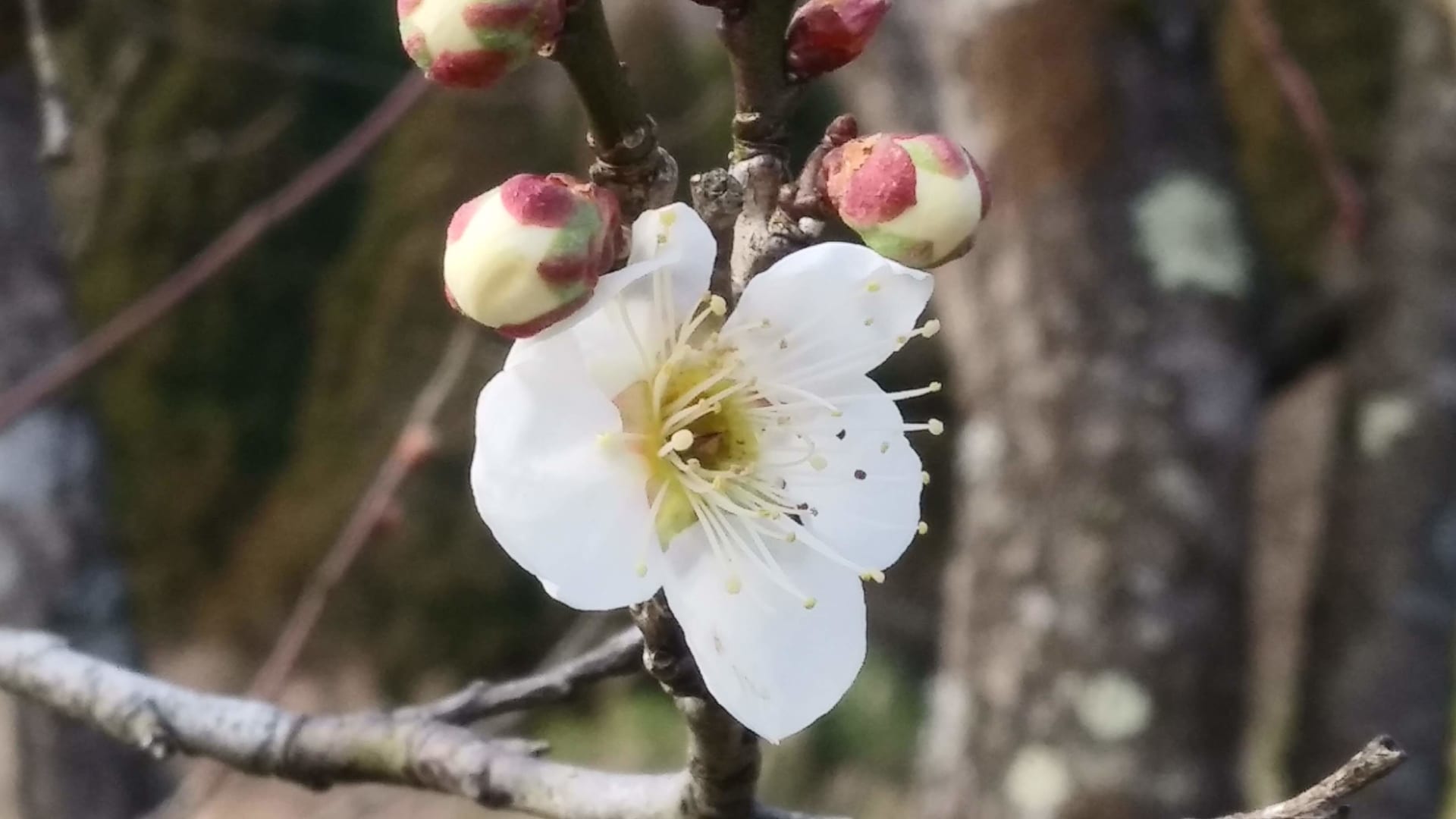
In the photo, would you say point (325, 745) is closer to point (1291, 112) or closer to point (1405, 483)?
point (1405, 483)

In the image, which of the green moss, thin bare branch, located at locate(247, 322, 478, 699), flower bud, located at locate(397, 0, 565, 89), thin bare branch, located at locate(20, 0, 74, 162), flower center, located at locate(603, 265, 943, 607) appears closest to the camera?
flower bud, located at locate(397, 0, 565, 89)

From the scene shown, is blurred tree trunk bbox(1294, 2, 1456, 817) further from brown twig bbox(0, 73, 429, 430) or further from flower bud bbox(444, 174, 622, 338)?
flower bud bbox(444, 174, 622, 338)

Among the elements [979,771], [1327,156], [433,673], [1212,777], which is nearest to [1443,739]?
[1212,777]

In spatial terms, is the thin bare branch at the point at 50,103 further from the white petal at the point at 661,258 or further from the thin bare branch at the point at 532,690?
the white petal at the point at 661,258

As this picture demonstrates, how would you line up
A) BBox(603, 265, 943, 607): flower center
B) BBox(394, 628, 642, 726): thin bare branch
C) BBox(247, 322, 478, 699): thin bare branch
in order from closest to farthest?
BBox(603, 265, 943, 607): flower center
BBox(394, 628, 642, 726): thin bare branch
BBox(247, 322, 478, 699): thin bare branch

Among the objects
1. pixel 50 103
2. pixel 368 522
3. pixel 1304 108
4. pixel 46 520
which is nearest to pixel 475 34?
pixel 50 103

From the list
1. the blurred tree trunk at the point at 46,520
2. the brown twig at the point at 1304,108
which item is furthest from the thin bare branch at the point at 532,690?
the brown twig at the point at 1304,108

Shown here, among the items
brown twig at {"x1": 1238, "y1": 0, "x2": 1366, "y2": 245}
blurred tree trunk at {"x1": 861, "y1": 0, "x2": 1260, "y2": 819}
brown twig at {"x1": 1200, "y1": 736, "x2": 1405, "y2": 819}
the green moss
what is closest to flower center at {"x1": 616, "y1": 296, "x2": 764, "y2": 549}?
brown twig at {"x1": 1200, "y1": 736, "x2": 1405, "y2": 819}
